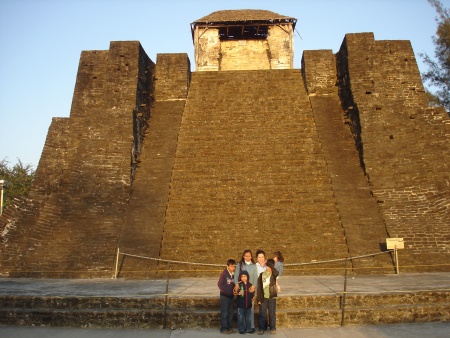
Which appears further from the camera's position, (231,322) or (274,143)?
(274,143)

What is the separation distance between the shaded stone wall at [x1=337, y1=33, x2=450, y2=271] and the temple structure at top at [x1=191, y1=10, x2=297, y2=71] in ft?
22.7

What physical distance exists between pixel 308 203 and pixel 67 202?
18.8 feet

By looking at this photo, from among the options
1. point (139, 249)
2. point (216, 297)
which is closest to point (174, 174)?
point (139, 249)

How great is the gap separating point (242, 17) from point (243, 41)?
1.25 meters

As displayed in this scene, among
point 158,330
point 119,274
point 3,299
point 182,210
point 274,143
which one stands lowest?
point 158,330

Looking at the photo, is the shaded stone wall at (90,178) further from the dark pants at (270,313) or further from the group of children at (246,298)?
the dark pants at (270,313)

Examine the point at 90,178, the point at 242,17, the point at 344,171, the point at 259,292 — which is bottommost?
the point at 259,292

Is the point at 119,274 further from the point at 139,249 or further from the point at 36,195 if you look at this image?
the point at 36,195

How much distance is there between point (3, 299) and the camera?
5.89 m

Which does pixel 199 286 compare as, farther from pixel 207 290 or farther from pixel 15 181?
pixel 15 181

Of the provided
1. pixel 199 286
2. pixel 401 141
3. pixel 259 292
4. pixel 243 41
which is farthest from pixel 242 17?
pixel 259 292

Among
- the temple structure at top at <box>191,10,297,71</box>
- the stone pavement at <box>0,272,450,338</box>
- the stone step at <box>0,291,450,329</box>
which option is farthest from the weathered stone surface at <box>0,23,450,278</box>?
the temple structure at top at <box>191,10,297,71</box>

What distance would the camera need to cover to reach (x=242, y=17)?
68.3 feet

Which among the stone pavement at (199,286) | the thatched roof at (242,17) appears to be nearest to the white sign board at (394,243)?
the stone pavement at (199,286)
